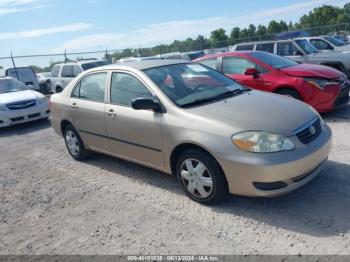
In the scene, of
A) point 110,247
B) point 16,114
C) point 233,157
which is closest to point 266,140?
point 233,157

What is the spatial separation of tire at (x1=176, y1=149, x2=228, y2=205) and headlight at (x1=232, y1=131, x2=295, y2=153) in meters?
0.38

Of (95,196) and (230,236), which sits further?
(95,196)

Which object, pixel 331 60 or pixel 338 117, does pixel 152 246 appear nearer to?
pixel 338 117

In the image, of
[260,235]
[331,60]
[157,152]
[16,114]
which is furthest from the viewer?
[331,60]

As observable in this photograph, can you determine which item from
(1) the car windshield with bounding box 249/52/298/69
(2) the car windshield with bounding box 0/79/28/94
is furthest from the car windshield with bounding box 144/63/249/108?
(2) the car windshield with bounding box 0/79/28/94

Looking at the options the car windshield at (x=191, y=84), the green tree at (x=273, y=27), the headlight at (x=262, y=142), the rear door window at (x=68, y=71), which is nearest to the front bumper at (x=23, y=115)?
the rear door window at (x=68, y=71)

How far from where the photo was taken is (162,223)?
3889mm

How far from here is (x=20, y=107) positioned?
9812 mm

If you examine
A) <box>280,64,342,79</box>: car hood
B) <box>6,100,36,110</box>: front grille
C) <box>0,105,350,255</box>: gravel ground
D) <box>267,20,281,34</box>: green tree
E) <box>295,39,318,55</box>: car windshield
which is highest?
<box>267,20,281,34</box>: green tree

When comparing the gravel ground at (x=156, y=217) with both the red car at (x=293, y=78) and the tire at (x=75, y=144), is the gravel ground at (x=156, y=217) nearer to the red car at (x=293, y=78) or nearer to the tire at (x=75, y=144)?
the tire at (x=75, y=144)

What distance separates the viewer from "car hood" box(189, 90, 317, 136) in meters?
3.76

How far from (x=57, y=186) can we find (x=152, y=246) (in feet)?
7.84

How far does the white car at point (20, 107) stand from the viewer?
31.6 feet

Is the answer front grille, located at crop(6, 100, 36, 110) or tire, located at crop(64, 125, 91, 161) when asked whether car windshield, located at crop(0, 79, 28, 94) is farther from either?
tire, located at crop(64, 125, 91, 161)
